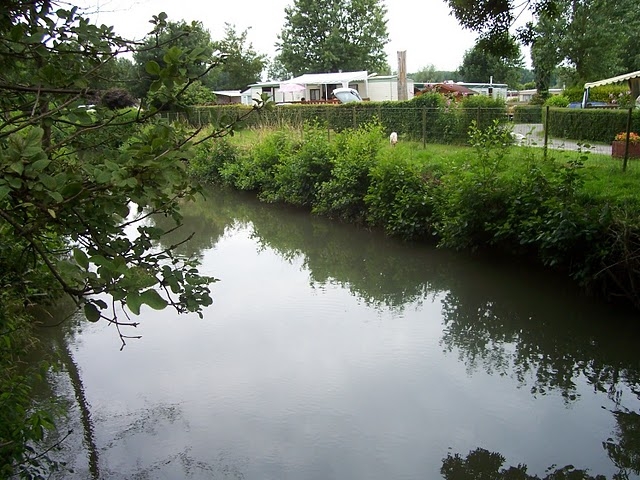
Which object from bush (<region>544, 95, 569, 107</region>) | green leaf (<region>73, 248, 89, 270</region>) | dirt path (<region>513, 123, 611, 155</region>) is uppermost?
green leaf (<region>73, 248, 89, 270</region>)

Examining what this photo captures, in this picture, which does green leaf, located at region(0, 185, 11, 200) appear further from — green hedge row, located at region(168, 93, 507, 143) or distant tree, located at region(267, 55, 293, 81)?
distant tree, located at region(267, 55, 293, 81)

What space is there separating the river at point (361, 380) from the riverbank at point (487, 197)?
0.46 m

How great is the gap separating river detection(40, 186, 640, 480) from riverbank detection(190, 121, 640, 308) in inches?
18.2

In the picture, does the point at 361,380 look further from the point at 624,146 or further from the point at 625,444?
the point at 624,146

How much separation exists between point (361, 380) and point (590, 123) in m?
9.55

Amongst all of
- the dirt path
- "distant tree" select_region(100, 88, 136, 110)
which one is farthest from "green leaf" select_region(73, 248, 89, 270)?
the dirt path

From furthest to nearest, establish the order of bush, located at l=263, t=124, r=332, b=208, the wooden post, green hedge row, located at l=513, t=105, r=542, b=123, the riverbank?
the wooden post < green hedge row, located at l=513, t=105, r=542, b=123 < bush, located at l=263, t=124, r=332, b=208 < the riverbank

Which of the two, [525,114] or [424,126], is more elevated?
[525,114]

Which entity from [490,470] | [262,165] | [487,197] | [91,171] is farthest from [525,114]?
[91,171]

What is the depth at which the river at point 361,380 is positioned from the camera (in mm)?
4145

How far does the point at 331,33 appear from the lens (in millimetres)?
45625

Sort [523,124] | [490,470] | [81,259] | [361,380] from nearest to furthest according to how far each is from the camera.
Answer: [81,259] < [490,470] < [361,380] < [523,124]

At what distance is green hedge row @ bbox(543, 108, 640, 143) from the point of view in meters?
11.7

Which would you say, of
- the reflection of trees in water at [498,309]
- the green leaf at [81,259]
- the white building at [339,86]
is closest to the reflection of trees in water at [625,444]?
the reflection of trees in water at [498,309]
